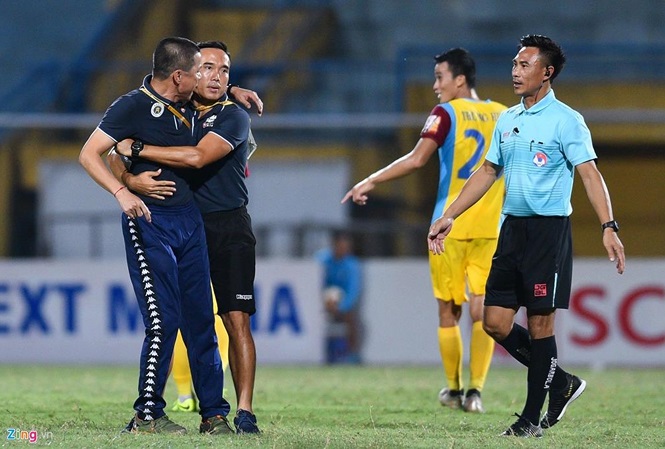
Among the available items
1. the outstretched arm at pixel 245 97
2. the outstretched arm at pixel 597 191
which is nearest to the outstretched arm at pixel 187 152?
the outstretched arm at pixel 245 97

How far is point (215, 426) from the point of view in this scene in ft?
20.4

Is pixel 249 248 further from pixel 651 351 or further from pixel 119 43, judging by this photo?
pixel 119 43

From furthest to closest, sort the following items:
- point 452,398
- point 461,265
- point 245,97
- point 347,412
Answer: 1. point 461,265
2. point 452,398
3. point 347,412
4. point 245,97

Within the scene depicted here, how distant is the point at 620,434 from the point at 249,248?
2.12 metres

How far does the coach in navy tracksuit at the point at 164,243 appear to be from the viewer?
6.14 metres

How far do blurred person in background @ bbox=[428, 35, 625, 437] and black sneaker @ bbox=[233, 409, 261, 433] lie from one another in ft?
4.03

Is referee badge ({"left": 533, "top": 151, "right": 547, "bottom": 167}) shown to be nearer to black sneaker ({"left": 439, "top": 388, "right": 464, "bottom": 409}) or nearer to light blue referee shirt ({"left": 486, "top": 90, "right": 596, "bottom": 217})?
light blue referee shirt ({"left": 486, "top": 90, "right": 596, "bottom": 217})

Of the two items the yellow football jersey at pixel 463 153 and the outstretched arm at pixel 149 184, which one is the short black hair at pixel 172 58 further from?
the yellow football jersey at pixel 463 153

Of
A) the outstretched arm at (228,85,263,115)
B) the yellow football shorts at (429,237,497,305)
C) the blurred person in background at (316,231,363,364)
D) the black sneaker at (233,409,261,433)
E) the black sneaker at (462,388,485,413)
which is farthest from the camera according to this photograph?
the blurred person in background at (316,231,363,364)

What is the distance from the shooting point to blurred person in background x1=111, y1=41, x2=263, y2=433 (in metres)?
6.42

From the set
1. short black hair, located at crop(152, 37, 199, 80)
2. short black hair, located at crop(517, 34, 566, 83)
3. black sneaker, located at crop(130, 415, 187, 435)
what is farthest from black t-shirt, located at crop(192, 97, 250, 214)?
short black hair, located at crop(517, 34, 566, 83)

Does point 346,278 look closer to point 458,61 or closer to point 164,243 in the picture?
point 458,61

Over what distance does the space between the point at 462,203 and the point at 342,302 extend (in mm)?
7991

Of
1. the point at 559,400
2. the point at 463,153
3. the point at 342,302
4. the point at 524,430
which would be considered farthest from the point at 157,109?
the point at 342,302
